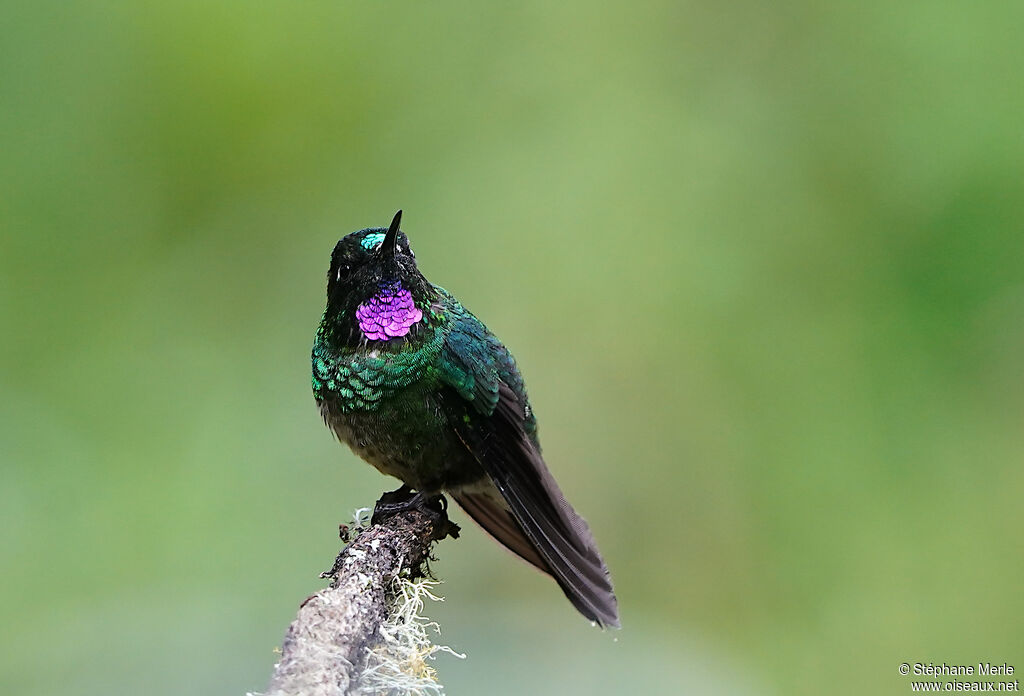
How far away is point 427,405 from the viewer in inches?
140

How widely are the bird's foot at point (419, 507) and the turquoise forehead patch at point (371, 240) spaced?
0.86 metres

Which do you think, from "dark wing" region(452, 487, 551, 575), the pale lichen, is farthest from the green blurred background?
the pale lichen

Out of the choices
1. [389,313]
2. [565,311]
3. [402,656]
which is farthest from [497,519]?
[565,311]

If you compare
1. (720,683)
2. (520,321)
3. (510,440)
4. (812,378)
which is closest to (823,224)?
(812,378)

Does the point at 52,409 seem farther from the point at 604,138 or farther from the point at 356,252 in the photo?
the point at 604,138

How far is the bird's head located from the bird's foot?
1.80ft

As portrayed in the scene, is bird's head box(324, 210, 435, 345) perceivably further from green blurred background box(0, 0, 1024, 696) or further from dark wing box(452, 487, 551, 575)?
green blurred background box(0, 0, 1024, 696)

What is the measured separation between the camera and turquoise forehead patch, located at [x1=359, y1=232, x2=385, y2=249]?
3.68 meters

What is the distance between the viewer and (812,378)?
6.54 meters

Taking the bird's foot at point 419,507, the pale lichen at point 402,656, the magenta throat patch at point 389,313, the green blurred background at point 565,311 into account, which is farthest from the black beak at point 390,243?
the green blurred background at point 565,311

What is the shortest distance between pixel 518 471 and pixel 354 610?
1.26 metres

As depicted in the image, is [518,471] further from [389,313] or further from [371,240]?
[371,240]

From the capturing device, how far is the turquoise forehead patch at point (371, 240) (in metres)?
3.68

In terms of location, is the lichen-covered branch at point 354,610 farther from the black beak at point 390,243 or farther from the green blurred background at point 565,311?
the green blurred background at point 565,311
